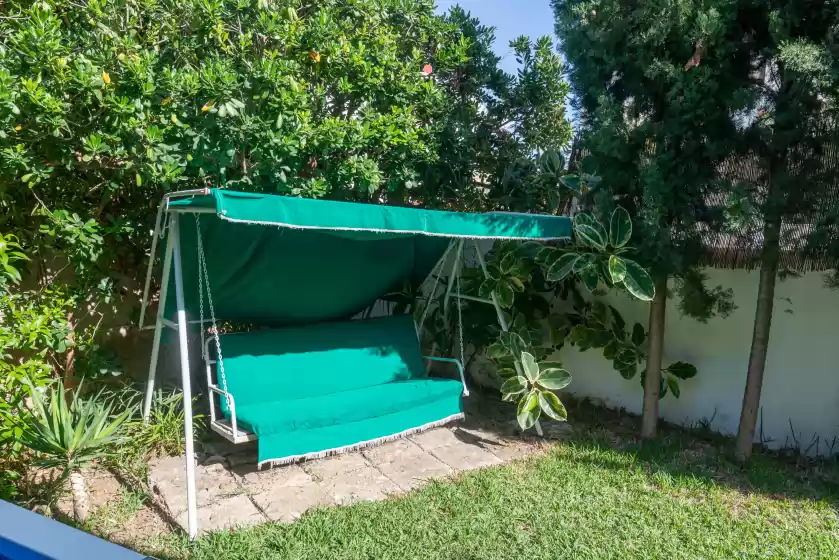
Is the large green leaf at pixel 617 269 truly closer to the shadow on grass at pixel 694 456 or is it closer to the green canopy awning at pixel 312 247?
the green canopy awning at pixel 312 247

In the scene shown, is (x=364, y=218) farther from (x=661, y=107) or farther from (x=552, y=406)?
(x=661, y=107)

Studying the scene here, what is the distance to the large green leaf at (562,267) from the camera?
4.34m

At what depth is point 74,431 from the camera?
10.5 feet

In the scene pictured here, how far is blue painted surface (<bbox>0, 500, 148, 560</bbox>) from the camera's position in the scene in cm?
99

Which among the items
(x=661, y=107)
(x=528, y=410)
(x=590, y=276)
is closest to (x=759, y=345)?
(x=590, y=276)

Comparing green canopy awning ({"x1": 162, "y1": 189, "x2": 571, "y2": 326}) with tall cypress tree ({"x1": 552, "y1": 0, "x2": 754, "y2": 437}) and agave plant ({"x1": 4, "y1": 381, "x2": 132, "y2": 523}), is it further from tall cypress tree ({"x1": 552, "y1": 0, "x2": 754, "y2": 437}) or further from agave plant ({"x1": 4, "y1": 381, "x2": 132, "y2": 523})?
agave plant ({"x1": 4, "y1": 381, "x2": 132, "y2": 523})

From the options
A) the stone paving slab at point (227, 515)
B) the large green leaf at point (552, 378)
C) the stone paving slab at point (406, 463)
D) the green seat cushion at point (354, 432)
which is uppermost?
the large green leaf at point (552, 378)

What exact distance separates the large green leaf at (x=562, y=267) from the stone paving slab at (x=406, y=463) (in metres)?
1.66

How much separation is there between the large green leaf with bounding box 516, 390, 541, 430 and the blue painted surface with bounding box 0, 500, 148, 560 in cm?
366

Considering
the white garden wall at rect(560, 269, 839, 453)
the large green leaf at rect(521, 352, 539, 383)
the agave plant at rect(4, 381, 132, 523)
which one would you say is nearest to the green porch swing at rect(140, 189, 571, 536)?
the large green leaf at rect(521, 352, 539, 383)

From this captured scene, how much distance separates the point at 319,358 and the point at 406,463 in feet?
3.77

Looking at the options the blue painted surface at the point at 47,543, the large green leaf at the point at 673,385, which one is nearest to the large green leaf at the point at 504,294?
the large green leaf at the point at 673,385

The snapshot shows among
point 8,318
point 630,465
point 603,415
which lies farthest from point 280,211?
point 603,415

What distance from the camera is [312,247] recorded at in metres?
4.49
